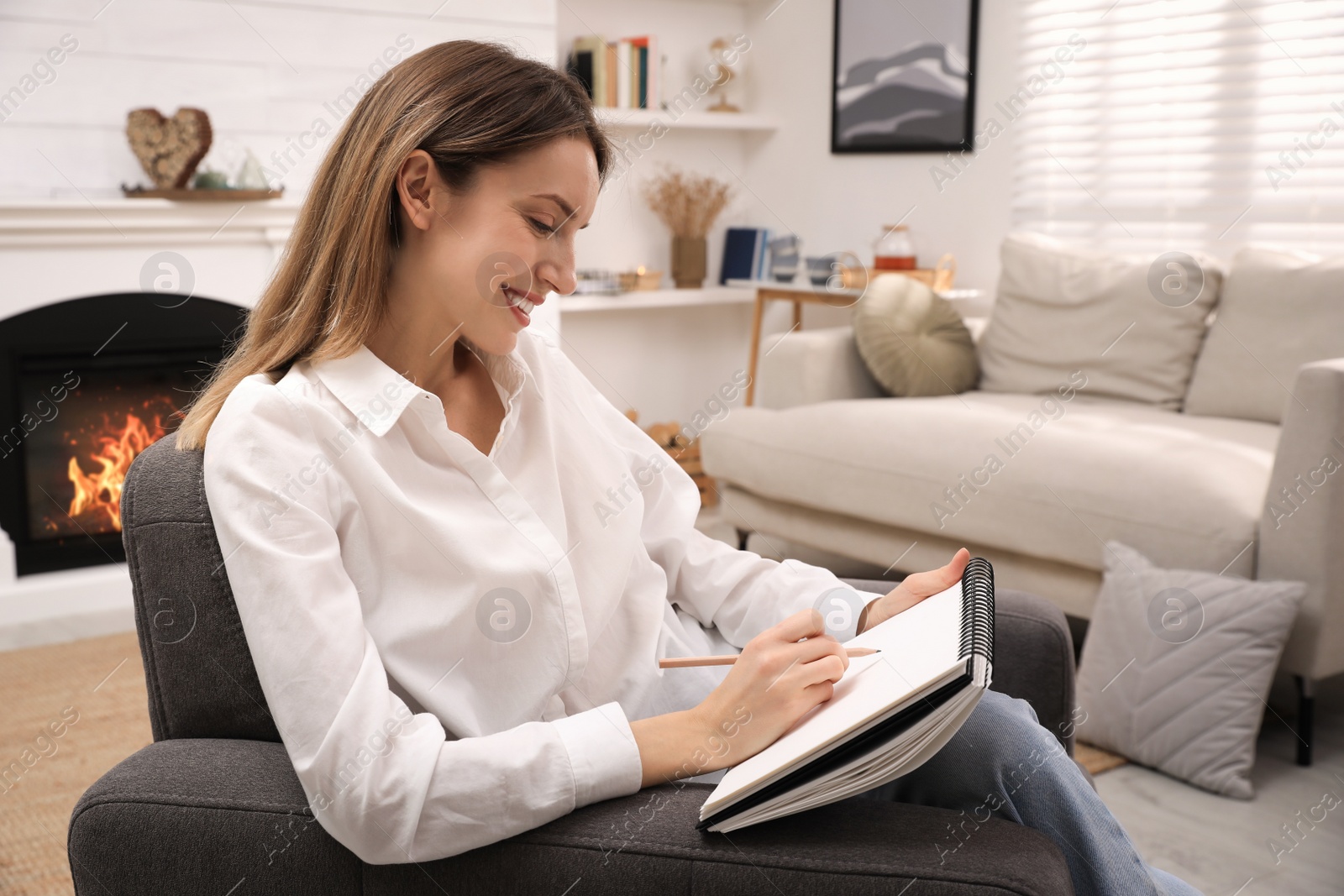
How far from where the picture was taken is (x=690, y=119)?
450cm

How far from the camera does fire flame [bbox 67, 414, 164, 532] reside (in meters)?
3.30

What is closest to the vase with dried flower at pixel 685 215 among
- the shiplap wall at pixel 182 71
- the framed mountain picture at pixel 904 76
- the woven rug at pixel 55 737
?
the framed mountain picture at pixel 904 76

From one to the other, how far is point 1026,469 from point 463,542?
1.87m

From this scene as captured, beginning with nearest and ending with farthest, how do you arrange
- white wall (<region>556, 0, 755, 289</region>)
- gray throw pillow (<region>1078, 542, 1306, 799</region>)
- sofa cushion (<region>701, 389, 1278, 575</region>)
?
1. gray throw pillow (<region>1078, 542, 1306, 799</region>)
2. sofa cushion (<region>701, 389, 1278, 575</region>)
3. white wall (<region>556, 0, 755, 289</region>)

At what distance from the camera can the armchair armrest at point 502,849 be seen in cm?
77

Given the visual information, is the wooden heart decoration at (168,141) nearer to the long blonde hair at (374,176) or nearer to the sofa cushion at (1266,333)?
the long blonde hair at (374,176)

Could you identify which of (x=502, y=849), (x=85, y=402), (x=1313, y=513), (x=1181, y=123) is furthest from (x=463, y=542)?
(x=1181, y=123)

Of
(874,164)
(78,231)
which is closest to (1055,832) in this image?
(78,231)

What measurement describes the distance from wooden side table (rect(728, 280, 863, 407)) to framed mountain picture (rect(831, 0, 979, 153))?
0.61 metres

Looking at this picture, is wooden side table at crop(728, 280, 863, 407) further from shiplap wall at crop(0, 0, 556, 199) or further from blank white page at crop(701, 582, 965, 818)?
blank white page at crop(701, 582, 965, 818)

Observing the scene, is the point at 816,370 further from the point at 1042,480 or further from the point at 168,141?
the point at 168,141

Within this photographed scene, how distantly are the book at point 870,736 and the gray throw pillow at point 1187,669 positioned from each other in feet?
4.71

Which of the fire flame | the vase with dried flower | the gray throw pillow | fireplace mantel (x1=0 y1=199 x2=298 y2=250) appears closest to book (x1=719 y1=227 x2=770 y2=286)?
the vase with dried flower

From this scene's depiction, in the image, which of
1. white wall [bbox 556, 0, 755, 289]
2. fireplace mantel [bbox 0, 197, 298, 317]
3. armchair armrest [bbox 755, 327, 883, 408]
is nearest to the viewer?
fireplace mantel [bbox 0, 197, 298, 317]
